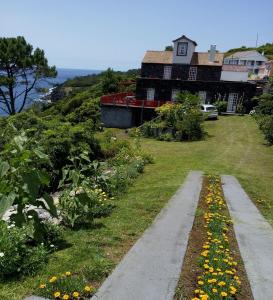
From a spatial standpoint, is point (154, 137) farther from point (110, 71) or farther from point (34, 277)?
point (110, 71)

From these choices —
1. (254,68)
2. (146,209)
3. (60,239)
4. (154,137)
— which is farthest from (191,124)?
(254,68)

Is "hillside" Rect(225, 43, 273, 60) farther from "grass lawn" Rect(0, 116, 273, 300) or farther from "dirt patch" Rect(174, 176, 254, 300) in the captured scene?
"dirt patch" Rect(174, 176, 254, 300)

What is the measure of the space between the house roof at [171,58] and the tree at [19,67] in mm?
10930

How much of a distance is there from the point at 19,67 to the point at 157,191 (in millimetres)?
32688

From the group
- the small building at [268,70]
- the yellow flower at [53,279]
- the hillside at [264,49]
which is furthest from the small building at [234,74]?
the hillside at [264,49]

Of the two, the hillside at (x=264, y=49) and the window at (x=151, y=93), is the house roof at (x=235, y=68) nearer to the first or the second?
the window at (x=151, y=93)

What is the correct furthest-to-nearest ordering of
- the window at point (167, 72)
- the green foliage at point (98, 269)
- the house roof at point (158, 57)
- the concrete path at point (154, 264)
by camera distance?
1. the house roof at point (158, 57)
2. the window at point (167, 72)
3. the green foliage at point (98, 269)
4. the concrete path at point (154, 264)

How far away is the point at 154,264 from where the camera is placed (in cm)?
591

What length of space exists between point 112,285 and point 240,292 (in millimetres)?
1727

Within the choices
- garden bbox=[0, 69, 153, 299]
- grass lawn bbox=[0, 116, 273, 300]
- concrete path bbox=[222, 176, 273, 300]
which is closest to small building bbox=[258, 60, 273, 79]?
grass lawn bbox=[0, 116, 273, 300]

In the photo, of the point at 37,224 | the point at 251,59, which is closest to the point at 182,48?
the point at 37,224

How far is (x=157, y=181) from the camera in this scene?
13.1 meters

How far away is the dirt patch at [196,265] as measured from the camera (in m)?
5.23

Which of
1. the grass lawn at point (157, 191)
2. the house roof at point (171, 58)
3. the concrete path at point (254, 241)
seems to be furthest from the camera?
the house roof at point (171, 58)
